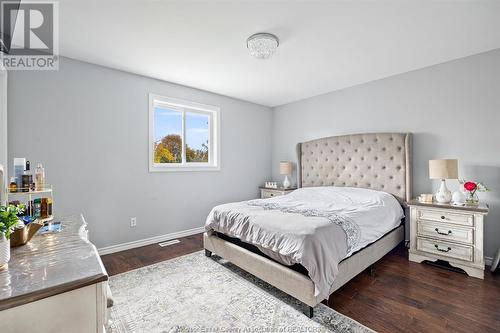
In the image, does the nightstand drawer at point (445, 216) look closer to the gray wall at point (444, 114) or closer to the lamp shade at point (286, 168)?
the gray wall at point (444, 114)

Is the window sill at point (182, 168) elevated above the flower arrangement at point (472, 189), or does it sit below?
above

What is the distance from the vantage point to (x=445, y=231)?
262 cm

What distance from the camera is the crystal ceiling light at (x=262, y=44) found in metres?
2.31

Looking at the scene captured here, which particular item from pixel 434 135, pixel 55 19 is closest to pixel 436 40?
pixel 434 135

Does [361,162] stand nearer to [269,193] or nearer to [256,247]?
[269,193]

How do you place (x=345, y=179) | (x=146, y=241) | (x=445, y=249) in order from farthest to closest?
(x=345, y=179)
(x=146, y=241)
(x=445, y=249)

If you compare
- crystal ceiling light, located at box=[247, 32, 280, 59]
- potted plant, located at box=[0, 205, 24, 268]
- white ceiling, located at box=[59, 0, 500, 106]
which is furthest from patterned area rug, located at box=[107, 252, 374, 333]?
white ceiling, located at box=[59, 0, 500, 106]

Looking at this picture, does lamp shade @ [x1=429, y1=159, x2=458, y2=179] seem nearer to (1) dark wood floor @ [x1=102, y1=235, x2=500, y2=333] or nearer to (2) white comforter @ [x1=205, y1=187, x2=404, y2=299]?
(2) white comforter @ [x1=205, y1=187, x2=404, y2=299]

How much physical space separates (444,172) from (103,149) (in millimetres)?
4223

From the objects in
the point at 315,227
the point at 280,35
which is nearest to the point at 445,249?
the point at 315,227

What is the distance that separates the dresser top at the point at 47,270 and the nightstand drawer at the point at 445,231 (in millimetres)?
3257

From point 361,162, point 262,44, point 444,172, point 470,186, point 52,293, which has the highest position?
point 262,44

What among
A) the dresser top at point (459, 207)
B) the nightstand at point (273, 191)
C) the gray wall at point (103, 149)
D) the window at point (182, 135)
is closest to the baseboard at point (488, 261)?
the dresser top at point (459, 207)

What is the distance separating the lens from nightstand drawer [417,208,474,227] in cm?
248
